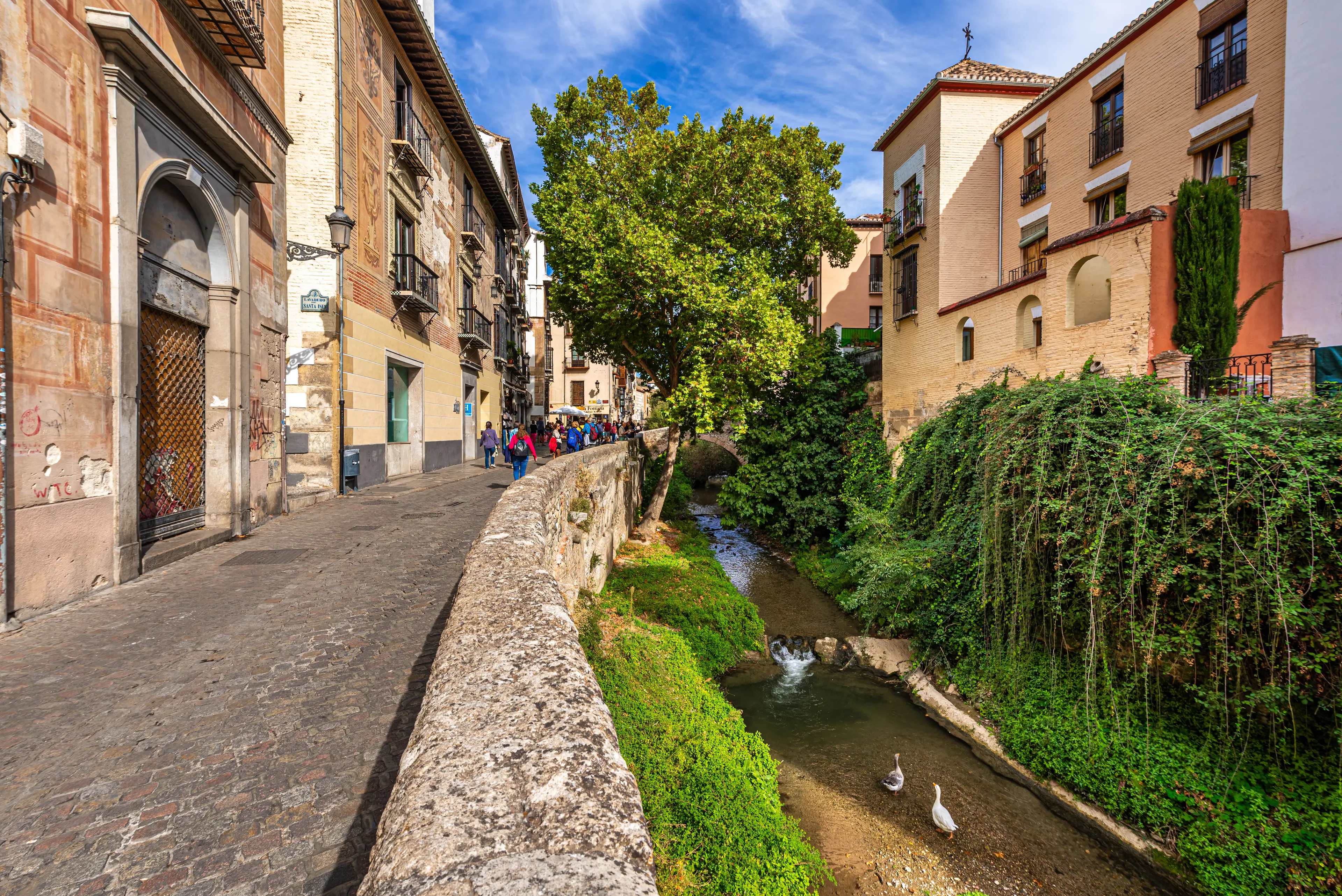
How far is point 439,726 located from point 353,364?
11198 mm

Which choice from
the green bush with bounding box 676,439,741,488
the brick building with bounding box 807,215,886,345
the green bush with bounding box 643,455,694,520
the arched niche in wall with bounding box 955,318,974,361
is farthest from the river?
the green bush with bounding box 676,439,741,488

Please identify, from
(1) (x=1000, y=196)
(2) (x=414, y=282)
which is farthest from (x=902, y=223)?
(2) (x=414, y=282)

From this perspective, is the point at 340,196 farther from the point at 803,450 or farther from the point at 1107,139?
the point at 1107,139

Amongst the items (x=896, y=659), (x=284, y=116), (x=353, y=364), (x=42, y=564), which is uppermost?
(x=284, y=116)

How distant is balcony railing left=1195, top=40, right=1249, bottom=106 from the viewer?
10.7 meters

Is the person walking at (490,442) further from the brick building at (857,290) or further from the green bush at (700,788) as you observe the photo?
the brick building at (857,290)

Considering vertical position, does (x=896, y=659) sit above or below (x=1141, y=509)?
below

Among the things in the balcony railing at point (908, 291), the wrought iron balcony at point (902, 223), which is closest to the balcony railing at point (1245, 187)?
the balcony railing at point (908, 291)

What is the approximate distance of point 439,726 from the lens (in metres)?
1.42

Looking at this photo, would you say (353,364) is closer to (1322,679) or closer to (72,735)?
(72,735)

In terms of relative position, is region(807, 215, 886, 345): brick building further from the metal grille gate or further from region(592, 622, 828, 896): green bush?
the metal grille gate

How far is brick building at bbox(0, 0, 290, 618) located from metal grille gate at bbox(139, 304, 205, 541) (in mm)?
22

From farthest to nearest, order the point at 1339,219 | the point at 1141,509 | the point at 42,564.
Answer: the point at 1339,219 < the point at 1141,509 < the point at 42,564

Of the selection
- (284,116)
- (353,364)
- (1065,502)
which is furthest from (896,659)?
(284,116)
